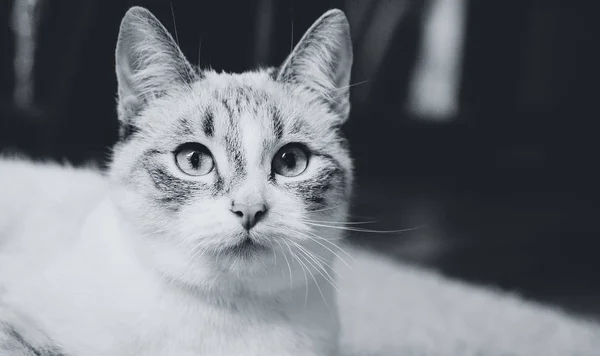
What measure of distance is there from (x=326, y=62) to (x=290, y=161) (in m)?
0.25

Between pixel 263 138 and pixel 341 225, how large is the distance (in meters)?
0.26

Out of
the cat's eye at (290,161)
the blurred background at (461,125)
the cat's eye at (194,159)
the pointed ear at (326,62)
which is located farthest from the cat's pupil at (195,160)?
the blurred background at (461,125)

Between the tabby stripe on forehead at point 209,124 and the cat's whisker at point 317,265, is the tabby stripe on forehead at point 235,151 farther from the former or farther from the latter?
the cat's whisker at point 317,265

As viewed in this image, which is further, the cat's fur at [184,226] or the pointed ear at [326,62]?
the pointed ear at [326,62]

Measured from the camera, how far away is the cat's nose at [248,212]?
94cm

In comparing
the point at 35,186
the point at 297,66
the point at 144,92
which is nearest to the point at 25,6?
the point at 35,186

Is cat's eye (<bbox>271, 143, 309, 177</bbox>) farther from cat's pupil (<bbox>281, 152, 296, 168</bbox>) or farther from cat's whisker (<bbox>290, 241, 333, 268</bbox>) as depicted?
cat's whisker (<bbox>290, 241, 333, 268</bbox>)

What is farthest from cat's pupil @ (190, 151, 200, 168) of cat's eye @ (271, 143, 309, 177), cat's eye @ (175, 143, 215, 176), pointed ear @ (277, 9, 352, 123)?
pointed ear @ (277, 9, 352, 123)

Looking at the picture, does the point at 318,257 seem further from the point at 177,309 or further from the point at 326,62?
the point at 326,62

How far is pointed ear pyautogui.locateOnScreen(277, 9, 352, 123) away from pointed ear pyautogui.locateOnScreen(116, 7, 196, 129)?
0.21m

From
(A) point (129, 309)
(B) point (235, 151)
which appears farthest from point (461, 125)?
(A) point (129, 309)

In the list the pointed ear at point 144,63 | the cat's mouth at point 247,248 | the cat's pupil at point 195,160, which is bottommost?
the cat's mouth at point 247,248

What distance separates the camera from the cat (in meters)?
1.00

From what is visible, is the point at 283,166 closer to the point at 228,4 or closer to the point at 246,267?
the point at 246,267
